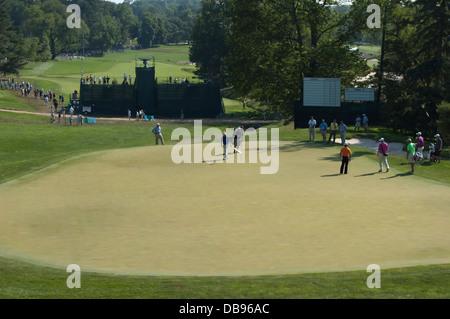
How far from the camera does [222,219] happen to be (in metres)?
22.6

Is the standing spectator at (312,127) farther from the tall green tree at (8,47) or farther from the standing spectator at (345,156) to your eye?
the tall green tree at (8,47)

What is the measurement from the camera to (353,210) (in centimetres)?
2352

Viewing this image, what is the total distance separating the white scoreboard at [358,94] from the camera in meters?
55.6

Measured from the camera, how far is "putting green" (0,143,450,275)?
18.2 meters

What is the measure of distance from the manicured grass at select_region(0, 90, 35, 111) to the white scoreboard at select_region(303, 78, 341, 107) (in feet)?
137

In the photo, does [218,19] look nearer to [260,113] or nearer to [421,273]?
[260,113]

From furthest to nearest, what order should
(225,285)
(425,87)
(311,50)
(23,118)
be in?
(23,118), (311,50), (425,87), (225,285)

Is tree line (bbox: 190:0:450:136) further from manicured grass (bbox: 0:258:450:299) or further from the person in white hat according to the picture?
manicured grass (bbox: 0:258:450:299)

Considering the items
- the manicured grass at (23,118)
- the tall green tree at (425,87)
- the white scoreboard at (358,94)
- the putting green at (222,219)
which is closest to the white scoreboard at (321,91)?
the white scoreboard at (358,94)

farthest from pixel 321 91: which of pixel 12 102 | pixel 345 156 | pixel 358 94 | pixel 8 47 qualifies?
pixel 8 47


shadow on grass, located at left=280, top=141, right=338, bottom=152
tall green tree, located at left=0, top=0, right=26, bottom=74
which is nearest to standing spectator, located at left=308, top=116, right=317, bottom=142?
shadow on grass, located at left=280, top=141, right=338, bottom=152

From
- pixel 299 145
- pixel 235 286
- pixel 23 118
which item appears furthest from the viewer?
pixel 23 118

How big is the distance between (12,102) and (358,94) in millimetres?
49194

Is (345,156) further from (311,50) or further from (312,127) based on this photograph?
(311,50)
